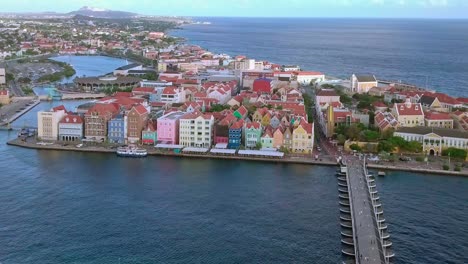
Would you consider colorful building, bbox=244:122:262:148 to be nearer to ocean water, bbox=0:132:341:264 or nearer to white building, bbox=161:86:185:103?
ocean water, bbox=0:132:341:264

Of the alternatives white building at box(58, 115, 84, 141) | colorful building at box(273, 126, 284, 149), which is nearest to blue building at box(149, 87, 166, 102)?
white building at box(58, 115, 84, 141)

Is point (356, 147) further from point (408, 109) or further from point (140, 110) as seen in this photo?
point (140, 110)

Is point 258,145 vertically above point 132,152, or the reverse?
point 258,145

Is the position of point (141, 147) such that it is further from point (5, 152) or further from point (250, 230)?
point (250, 230)

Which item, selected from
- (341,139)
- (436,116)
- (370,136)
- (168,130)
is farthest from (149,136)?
(436,116)

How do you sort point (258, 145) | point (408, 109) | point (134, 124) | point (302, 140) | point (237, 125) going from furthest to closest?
point (408, 109) < point (134, 124) < point (237, 125) < point (258, 145) < point (302, 140)

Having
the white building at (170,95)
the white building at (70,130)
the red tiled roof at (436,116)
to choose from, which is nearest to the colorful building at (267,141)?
the red tiled roof at (436,116)

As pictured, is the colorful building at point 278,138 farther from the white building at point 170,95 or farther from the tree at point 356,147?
the white building at point 170,95
